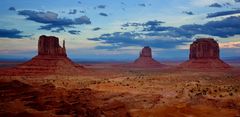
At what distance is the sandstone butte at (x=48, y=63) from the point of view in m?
86.0

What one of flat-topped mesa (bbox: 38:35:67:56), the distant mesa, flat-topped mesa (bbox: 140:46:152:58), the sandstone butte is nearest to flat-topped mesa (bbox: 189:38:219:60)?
the distant mesa

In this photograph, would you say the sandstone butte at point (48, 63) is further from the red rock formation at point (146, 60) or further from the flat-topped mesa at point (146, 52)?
the red rock formation at point (146, 60)

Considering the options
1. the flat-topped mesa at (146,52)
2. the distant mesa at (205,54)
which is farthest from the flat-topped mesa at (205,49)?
the flat-topped mesa at (146,52)

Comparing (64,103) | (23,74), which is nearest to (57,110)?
(64,103)

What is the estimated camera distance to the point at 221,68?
10425cm

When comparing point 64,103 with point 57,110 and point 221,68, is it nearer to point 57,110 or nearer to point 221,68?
Answer: point 57,110

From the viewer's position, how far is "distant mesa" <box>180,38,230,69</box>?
106306 millimetres

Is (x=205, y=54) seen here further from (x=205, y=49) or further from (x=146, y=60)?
(x=146, y=60)

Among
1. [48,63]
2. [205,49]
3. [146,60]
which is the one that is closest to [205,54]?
[205,49]

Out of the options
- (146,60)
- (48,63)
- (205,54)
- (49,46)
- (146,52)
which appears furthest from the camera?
(146,60)

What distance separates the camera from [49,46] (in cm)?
9288

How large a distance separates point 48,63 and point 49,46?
552 centimetres

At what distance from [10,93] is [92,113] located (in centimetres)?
1118

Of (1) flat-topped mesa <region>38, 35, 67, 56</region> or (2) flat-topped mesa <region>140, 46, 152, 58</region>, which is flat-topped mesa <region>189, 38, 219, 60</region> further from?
(1) flat-topped mesa <region>38, 35, 67, 56</region>
